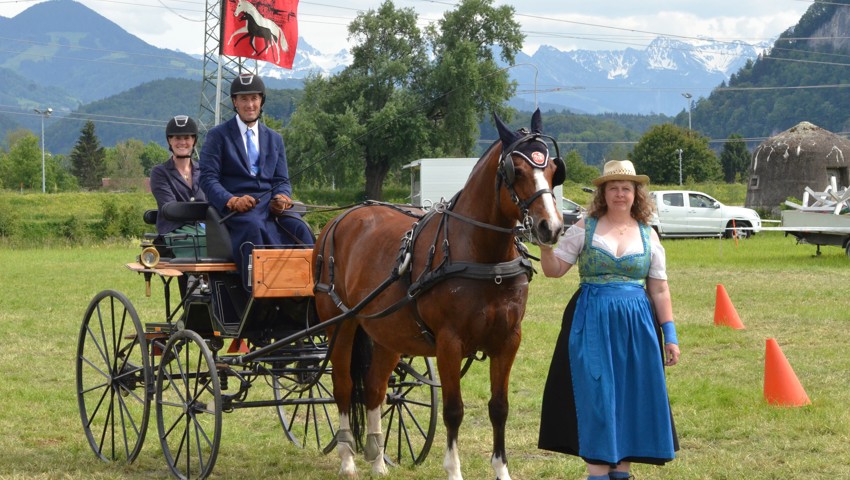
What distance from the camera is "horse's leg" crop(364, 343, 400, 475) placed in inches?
270

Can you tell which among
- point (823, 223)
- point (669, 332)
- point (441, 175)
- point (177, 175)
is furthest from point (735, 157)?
point (669, 332)

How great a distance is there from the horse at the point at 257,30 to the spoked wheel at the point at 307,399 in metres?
26.4

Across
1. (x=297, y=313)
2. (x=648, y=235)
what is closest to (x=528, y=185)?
(x=648, y=235)

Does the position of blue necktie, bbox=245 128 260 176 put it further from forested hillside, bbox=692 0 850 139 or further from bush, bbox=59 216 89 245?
forested hillside, bbox=692 0 850 139

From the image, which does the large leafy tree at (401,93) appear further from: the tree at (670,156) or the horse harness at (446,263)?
the horse harness at (446,263)

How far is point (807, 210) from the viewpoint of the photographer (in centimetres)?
2355

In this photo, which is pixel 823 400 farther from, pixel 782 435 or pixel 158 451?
pixel 158 451

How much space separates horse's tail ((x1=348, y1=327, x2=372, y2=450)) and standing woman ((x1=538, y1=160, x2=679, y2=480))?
2059 mm

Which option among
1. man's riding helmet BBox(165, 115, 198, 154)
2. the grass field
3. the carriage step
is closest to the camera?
the grass field

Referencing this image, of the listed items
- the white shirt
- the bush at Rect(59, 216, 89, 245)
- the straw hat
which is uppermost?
the white shirt

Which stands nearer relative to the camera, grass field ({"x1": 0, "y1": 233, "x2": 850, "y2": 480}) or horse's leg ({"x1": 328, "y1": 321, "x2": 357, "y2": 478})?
grass field ({"x1": 0, "y1": 233, "x2": 850, "y2": 480})

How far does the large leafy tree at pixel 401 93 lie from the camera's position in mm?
56125

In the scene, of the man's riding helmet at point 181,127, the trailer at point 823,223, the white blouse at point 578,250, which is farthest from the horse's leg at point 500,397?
the trailer at point 823,223

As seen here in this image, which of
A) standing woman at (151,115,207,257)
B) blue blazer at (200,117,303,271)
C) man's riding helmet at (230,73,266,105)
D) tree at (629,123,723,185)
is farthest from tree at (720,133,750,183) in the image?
man's riding helmet at (230,73,266,105)
